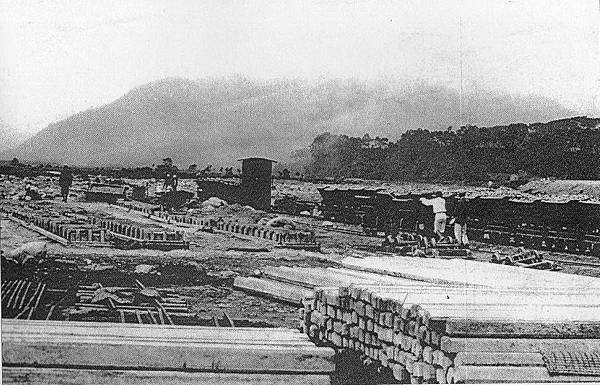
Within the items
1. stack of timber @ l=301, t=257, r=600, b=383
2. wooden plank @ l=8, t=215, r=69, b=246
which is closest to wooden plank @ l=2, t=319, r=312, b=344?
stack of timber @ l=301, t=257, r=600, b=383

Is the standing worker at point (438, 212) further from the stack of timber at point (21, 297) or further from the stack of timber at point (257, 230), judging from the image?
the stack of timber at point (21, 297)

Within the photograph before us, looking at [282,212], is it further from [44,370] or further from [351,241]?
[44,370]

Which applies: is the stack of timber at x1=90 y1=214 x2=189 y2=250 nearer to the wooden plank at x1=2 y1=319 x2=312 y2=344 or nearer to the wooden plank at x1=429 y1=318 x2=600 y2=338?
the wooden plank at x1=2 y1=319 x2=312 y2=344

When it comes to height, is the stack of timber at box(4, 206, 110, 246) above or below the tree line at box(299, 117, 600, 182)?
below

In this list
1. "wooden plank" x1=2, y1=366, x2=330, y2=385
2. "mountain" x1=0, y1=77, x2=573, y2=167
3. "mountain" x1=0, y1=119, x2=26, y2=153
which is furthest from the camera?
"mountain" x1=0, y1=77, x2=573, y2=167

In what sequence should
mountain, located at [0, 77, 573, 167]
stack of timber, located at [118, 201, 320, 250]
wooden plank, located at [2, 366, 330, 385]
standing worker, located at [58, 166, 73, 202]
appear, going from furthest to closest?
stack of timber, located at [118, 201, 320, 250], standing worker, located at [58, 166, 73, 202], mountain, located at [0, 77, 573, 167], wooden plank, located at [2, 366, 330, 385]

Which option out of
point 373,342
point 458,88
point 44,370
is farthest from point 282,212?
point 44,370

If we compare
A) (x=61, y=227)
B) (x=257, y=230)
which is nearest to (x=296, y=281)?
(x=257, y=230)

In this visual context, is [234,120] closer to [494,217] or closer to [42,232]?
[42,232]

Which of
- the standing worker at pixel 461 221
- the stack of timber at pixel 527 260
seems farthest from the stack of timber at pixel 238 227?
the stack of timber at pixel 527 260
